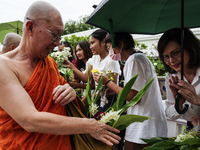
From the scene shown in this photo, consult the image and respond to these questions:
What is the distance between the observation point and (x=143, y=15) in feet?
7.77

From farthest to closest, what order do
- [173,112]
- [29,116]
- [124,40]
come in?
[124,40] < [173,112] < [29,116]

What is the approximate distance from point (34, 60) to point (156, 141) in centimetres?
125

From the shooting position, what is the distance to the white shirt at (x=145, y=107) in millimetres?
2213

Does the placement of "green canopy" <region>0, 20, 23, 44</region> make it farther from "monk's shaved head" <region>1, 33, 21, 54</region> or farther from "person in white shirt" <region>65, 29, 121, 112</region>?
"person in white shirt" <region>65, 29, 121, 112</region>

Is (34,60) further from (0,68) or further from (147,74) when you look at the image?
(147,74)

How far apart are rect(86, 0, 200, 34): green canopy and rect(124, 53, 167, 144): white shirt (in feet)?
1.54

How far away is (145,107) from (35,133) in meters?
1.42

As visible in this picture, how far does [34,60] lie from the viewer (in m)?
1.40

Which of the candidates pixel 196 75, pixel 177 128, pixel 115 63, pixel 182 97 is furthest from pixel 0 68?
pixel 177 128

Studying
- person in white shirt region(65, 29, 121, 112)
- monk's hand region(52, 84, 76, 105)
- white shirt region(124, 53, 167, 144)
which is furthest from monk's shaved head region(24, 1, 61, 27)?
person in white shirt region(65, 29, 121, 112)

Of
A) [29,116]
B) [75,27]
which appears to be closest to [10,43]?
[29,116]

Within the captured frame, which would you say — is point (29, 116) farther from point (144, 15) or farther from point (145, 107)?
point (144, 15)

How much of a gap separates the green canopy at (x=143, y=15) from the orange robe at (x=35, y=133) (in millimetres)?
854

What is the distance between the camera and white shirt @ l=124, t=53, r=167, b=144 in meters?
2.21
